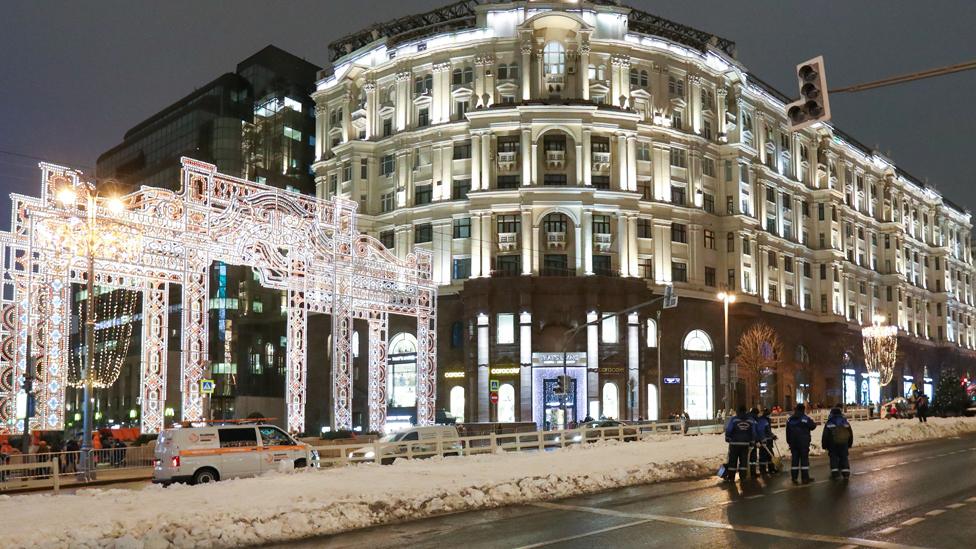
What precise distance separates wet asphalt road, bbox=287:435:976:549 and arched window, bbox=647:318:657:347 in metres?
42.1

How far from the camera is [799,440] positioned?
73.9 feet

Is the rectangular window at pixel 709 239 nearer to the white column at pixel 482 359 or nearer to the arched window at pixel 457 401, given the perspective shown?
the white column at pixel 482 359

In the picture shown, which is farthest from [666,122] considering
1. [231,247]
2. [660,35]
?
[231,247]

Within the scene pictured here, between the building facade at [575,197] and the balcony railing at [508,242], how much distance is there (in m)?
0.16

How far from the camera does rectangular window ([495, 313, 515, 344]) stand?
63250mm

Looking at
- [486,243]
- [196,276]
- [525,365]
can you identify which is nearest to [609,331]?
[525,365]

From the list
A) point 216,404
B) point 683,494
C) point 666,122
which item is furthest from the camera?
point 216,404

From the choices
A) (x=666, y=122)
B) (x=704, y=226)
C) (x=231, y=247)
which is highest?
(x=666, y=122)

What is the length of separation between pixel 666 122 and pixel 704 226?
8.63 metres

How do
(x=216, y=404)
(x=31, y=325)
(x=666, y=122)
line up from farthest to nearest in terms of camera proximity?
1. (x=216, y=404)
2. (x=666, y=122)
3. (x=31, y=325)

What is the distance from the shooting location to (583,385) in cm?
6259

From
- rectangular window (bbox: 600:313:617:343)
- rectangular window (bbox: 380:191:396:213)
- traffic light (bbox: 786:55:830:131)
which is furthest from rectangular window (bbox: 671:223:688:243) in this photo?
traffic light (bbox: 786:55:830:131)

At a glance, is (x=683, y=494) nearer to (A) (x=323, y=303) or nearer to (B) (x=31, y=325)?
(B) (x=31, y=325)

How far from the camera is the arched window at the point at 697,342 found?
67.6m
